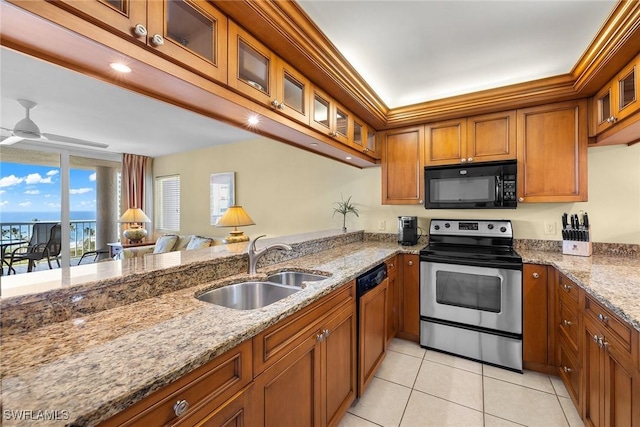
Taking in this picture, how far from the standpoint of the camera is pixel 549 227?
100 inches

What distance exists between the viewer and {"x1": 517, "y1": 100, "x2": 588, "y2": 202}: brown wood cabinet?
7.41 ft

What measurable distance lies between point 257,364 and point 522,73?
9.33 ft

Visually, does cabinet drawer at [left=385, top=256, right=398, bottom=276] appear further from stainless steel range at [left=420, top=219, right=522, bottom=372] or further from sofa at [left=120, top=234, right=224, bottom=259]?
sofa at [left=120, top=234, right=224, bottom=259]

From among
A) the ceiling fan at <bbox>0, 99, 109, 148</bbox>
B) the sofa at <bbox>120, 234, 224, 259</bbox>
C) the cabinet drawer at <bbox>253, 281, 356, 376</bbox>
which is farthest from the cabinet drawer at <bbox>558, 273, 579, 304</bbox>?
the ceiling fan at <bbox>0, 99, 109, 148</bbox>

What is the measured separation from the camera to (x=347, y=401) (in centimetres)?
167

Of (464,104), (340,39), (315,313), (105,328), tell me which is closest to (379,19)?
(340,39)

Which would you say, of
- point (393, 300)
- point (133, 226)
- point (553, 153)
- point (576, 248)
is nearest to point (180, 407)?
point (393, 300)

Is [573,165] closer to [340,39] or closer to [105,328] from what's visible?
[340,39]

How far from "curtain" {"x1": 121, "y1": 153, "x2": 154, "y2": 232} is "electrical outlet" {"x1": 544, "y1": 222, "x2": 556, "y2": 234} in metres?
6.77

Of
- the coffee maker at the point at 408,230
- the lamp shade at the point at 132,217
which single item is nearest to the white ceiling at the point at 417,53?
the coffee maker at the point at 408,230

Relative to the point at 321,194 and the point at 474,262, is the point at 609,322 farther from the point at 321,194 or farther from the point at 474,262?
the point at 321,194

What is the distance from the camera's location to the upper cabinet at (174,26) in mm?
838

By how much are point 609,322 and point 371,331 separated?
124cm

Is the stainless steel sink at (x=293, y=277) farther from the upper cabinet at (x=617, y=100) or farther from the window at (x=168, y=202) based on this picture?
the window at (x=168, y=202)
